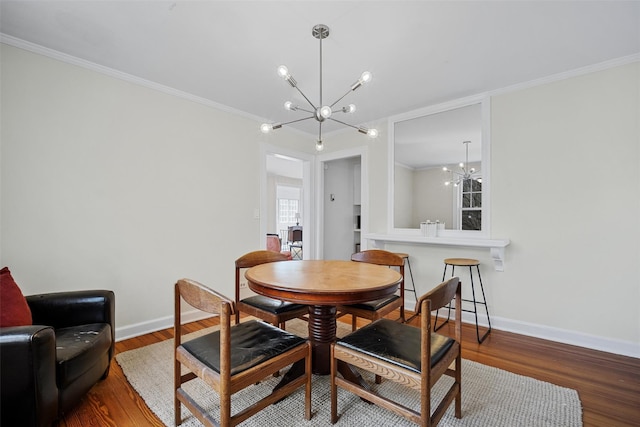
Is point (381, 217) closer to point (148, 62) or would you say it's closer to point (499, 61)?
point (499, 61)

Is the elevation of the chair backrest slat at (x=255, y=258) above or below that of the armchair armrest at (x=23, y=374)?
above

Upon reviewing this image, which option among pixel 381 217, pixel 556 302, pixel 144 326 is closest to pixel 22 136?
pixel 144 326

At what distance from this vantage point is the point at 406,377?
1263 millimetres

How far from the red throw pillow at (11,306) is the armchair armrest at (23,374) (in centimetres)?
23

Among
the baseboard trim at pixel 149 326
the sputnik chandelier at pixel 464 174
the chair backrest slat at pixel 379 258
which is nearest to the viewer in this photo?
the chair backrest slat at pixel 379 258

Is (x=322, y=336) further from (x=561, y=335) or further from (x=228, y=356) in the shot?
(x=561, y=335)

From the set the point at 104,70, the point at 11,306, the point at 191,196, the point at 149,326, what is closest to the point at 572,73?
the point at 191,196

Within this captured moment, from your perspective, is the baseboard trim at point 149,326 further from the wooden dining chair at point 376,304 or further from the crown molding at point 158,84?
the crown molding at point 158,84

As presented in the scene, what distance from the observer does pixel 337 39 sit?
2.06 metres

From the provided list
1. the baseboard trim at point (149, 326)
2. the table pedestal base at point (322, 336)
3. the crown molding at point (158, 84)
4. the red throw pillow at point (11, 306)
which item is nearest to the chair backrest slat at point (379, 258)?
the table pedestal base at point (322, 336)

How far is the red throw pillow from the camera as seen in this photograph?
1.48 meters

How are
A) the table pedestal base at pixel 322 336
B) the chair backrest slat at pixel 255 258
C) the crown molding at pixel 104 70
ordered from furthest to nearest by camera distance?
the chair backrest slat at pixel 255 258
the crown molding at pixel 104 70
the table pedestal base at pixel 322 336

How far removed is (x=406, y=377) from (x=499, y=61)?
2545 millimetres

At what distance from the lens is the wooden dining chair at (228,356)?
3.88 ft
